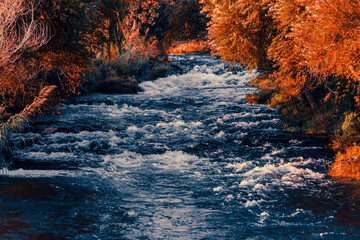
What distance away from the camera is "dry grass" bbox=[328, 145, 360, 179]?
35.9ft

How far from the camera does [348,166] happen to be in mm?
11109

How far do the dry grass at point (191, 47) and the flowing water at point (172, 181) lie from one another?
28420 millimetres

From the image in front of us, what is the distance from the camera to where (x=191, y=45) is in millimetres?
50094

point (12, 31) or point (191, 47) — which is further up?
point (12, 31)

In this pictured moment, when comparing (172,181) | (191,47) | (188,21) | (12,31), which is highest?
(188,21)

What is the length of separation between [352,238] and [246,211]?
2.17 metres

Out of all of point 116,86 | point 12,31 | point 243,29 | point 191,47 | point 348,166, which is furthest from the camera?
point 191,47

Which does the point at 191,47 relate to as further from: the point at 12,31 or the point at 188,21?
the point at 12,31

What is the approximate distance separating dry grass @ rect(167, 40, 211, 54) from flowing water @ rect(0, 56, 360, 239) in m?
28.4

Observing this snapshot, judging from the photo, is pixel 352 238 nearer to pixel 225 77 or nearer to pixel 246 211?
pixel 246 211

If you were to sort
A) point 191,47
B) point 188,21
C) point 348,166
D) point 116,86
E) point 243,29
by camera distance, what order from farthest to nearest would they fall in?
point 188,21, point 191,47, point 116,86, point 243,29, point 348,166

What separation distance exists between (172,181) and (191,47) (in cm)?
4012

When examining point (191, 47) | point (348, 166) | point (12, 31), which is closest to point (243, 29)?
point (348, 166)

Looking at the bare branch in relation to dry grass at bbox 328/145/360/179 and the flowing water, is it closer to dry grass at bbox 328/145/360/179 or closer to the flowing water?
the flowing water
